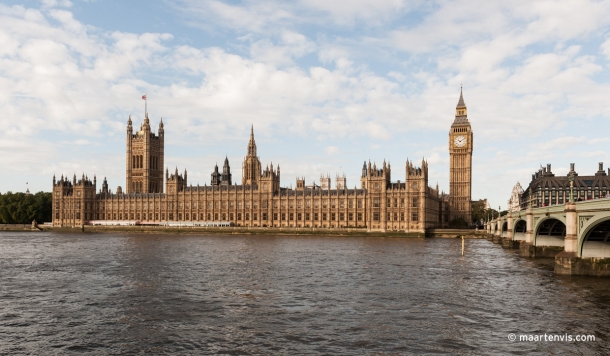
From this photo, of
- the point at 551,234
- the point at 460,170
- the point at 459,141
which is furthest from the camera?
the point at 459,141

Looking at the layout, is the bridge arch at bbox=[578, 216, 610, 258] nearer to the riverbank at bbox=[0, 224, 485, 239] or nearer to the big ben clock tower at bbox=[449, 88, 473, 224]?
the riverbank at bbox=[0, 224, 485, 239]

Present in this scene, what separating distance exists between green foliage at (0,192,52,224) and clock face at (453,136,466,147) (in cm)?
13795

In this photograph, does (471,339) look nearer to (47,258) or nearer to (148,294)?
(148,294)

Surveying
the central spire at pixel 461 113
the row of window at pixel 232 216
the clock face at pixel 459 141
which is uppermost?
the central spire at pixel 461 113

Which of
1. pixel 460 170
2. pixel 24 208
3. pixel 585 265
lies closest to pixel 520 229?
pixel 585 265

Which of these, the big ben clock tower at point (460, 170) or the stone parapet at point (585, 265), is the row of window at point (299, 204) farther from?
the stone parapet at point (585, 265)

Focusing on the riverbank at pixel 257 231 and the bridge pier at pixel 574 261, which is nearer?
the bridge pier at pixel 574 261

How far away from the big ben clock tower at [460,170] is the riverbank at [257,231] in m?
27.5

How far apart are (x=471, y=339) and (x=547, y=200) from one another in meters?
142

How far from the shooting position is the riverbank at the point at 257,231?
12588 cm

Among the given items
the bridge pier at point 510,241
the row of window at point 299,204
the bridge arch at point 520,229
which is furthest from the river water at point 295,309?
the row of window at point 299,204

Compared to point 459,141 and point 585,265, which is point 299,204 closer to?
point 459,141

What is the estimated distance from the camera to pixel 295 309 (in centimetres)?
3147

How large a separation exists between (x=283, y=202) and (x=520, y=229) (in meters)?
72.8
